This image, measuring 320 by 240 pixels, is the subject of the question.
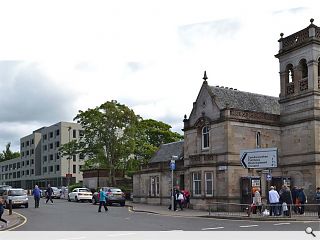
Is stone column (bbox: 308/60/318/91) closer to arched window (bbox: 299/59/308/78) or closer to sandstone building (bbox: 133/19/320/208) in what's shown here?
sandstone building (bbox: 133/19/320/208)

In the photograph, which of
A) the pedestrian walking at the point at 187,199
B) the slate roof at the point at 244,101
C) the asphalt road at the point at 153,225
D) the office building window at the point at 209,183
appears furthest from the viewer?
the slate roof at the point at 244,101

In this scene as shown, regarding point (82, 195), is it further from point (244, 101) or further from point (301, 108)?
point (301, 108)

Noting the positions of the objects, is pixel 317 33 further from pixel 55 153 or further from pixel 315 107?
pixel 55 153

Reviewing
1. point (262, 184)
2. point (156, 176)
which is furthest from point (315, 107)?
point (156, 176)

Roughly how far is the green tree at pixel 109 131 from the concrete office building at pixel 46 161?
33856 mm

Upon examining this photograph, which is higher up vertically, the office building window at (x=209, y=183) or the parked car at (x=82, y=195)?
the office building window at (x=209, y=183)

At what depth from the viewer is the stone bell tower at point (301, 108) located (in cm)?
3136

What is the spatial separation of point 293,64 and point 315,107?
3988 millimetres

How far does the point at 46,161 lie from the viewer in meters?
98.4

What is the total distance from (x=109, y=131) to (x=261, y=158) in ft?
83.7

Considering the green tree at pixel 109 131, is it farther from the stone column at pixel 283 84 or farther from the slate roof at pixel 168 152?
the stone column at pixel 283 84

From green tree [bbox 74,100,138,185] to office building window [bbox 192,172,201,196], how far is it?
55.2 ft

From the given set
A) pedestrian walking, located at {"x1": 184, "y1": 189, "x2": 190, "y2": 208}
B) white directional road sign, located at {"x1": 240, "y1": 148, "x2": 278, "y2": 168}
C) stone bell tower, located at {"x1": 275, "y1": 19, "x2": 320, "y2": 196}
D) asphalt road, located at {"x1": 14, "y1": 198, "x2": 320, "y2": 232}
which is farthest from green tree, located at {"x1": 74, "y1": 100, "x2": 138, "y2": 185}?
asphalt road, located at {"x1": 14, "y1": 198, "x2": 320, "y2": 232}

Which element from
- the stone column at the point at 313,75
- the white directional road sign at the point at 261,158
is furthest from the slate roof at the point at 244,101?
the white directional road sign at the point at 261,158
